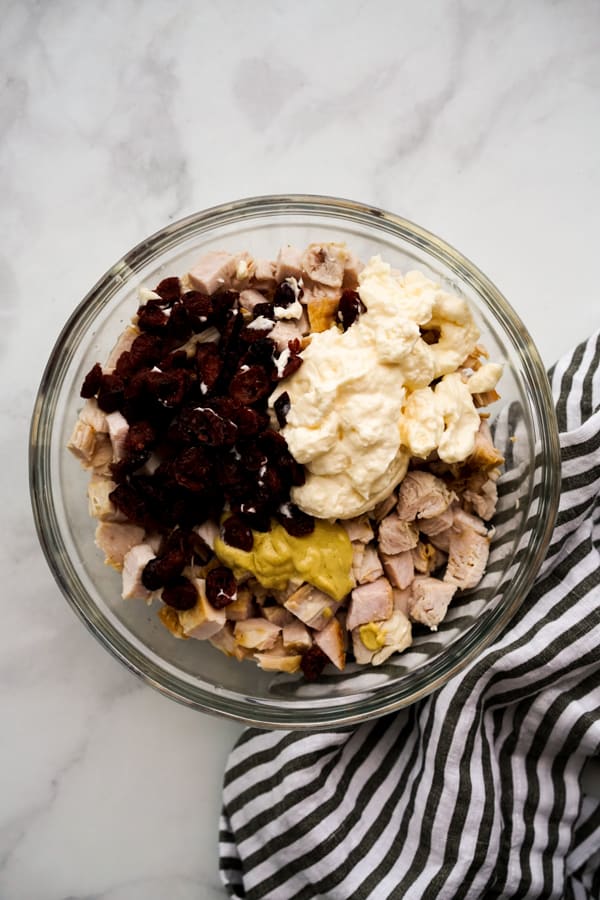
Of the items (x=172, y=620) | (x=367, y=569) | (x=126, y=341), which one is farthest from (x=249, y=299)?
(x=172, y=620)

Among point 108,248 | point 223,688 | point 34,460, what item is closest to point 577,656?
point 223,688

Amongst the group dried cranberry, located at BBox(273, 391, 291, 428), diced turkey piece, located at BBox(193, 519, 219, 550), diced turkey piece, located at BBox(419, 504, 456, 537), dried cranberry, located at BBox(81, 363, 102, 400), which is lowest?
diced turkey piece, located at BBox(419, 504, 456, 537)

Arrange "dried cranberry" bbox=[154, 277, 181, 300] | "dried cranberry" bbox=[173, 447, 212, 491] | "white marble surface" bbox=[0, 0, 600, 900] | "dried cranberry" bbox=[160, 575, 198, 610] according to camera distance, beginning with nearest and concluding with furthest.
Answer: "dried cranberry" bbox=[173, 447, 212, 491] → "dried cranberry" bbox=[160, 575, 198, 610] → "dried cranberry" bbox=[154, 277, 181, 300] → "white marble surface" bbox=[0, 0, 600, 900]

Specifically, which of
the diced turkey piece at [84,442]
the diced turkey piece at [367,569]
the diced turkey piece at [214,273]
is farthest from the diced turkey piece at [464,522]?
the diced turkey piece at [84,442]

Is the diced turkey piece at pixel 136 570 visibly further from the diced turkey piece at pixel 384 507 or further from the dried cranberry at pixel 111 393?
the diced turkey piece at pixel 384 507

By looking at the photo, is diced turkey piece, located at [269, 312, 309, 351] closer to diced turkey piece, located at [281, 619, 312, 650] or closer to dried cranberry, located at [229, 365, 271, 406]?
dried cranberry, located at [229, 365, 271, 406]

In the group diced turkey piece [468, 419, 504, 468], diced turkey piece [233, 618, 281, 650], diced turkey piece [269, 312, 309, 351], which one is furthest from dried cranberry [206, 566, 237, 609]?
diced turkey piece [468, 419, 504, 468]

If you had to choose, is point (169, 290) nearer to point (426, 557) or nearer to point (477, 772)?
point (426, 557)

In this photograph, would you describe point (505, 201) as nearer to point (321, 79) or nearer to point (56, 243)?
point (321, 79)
